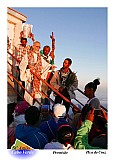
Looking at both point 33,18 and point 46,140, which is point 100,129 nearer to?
point 46,140

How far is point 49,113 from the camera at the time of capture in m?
4.39

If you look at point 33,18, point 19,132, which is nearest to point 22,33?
point 33,18

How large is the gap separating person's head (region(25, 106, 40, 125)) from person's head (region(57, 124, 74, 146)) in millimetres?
260

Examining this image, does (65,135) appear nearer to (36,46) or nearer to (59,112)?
(59,112)

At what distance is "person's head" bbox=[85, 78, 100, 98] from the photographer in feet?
14.3

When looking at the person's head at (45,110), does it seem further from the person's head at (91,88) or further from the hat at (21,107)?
the person's head at (91,88)

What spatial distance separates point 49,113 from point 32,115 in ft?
0.57

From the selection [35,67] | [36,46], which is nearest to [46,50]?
[36,46]

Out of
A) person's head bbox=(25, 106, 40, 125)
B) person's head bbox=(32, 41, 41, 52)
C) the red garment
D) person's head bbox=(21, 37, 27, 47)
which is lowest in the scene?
person's head bbox=(25, 106, 40, 125)

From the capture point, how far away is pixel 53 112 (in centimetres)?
439

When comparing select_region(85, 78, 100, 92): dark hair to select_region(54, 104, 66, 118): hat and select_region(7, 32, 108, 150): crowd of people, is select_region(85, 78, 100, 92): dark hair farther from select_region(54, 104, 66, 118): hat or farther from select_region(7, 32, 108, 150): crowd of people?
select_region(54, 104, 66, 118): hat

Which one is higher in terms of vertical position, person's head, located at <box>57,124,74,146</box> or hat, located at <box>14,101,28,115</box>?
hat, located at <box>14,101,28,115</box>

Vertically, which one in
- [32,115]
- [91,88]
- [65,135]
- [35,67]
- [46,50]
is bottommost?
[65,135]

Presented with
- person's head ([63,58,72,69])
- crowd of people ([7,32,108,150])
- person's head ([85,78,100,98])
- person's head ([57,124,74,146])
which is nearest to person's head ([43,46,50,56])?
crowd of people ([7,32,108,150])
